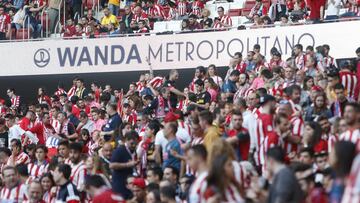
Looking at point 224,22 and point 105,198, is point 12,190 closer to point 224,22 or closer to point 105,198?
point 105,198

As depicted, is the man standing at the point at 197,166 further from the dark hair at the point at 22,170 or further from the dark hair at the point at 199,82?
the dark hair at the point at 199,82

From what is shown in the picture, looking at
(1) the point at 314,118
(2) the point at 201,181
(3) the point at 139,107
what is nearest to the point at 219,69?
(3) the point at 139,107

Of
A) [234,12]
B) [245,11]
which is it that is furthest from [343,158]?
[234,12]

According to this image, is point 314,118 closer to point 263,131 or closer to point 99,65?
point 263,131

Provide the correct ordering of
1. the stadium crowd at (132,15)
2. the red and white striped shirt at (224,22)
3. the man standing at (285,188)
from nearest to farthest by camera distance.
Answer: the man standing at (285,188)
the stadium crowd at (132,15)
the red and white striped shirt at (224,22)

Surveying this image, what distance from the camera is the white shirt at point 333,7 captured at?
93.2 feet

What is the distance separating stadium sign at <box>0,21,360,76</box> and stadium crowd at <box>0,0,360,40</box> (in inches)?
9.9

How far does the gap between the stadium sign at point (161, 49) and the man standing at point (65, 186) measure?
448 inches

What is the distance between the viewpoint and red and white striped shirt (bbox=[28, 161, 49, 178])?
20250 millimetres

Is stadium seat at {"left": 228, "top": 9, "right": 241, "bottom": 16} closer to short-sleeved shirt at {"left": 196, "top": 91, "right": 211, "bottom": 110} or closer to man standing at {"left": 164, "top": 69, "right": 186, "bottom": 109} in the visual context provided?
man standing at {"left": 164, "top": 69, "right": 186, "bottom": 109}

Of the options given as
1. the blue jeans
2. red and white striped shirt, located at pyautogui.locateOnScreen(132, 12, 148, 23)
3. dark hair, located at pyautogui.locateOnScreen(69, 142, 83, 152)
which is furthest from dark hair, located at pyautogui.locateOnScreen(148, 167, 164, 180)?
the blue jeans

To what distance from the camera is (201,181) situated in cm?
1333

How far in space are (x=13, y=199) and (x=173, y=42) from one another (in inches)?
518

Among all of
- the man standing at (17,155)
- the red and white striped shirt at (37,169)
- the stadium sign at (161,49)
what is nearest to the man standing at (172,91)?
the man standing at (17,155)
